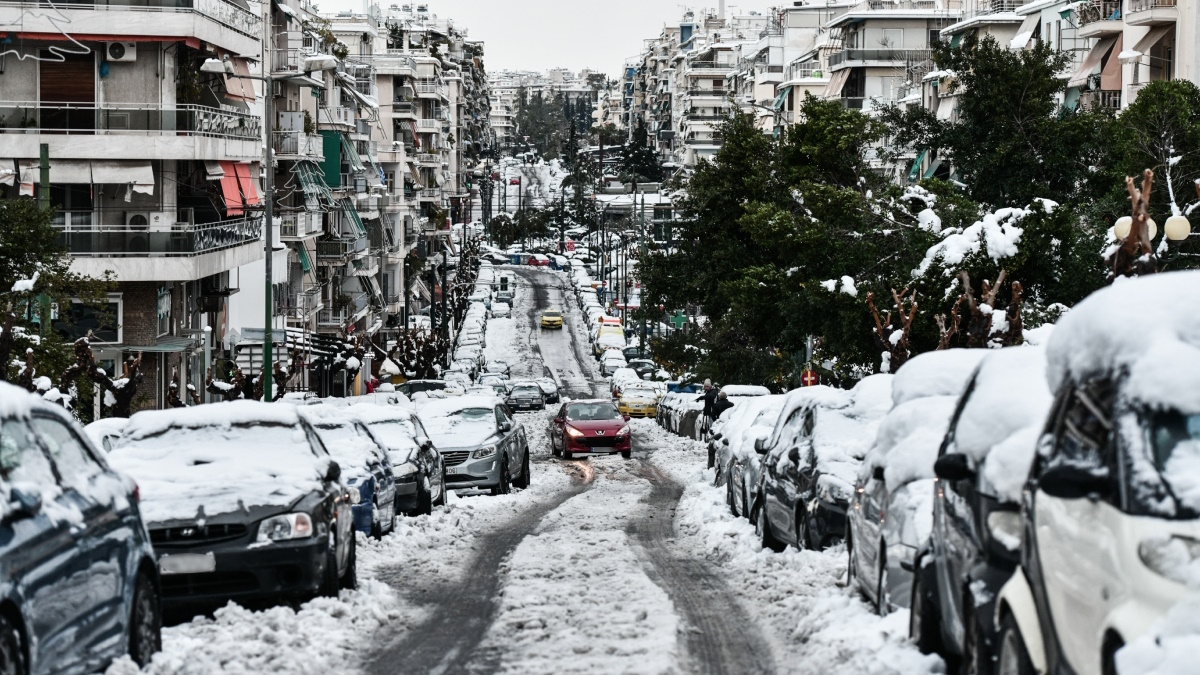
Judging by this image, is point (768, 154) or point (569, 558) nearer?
point (569, 558)

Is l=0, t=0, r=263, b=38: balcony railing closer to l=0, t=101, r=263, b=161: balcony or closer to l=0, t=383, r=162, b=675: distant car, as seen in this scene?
l=0, t=101, r=263, b=161: balcony

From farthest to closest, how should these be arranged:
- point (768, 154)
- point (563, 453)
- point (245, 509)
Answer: point (768, 154) < point (563, 453) < point (245, 509)

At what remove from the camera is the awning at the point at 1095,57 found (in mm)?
54906

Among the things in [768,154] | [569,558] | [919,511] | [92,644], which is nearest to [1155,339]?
[919,511]

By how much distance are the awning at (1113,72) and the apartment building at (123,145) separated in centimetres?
2506

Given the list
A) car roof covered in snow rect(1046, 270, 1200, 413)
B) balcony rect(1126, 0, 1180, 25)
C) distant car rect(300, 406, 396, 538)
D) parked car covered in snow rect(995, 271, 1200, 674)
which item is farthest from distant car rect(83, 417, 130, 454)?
balcony rect(1126, 0, 1180, 25)

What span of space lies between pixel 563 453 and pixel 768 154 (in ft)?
48.2

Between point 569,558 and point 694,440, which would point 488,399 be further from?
point 694,440

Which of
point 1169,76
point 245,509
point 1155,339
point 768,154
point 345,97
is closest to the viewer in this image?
point 1155,339

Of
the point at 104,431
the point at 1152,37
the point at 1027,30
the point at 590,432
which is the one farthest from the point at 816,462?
the point at 1027,30

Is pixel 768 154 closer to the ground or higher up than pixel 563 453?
higher up

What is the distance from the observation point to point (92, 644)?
9.35 meters

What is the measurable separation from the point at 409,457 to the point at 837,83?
80429 millimetres

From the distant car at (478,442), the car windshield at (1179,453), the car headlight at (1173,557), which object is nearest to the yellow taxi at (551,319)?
the distant car at (478,442)
